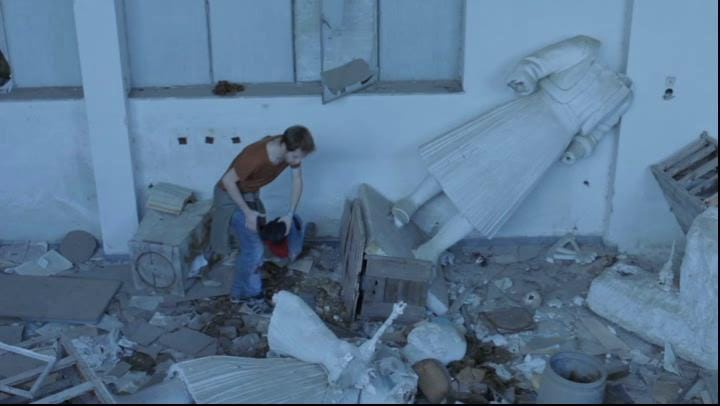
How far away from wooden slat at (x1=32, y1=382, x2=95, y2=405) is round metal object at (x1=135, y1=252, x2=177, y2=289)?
1.36 metres

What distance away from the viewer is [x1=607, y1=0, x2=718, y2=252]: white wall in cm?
602

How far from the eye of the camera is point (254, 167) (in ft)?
18.1

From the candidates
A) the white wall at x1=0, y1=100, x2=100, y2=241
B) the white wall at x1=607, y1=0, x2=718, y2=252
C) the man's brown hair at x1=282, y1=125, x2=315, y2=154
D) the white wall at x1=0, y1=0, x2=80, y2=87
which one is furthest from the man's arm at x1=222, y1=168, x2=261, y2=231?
the white wall at x1=607, y1=0, x2=718, y2=252

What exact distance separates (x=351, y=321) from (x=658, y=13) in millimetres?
3100

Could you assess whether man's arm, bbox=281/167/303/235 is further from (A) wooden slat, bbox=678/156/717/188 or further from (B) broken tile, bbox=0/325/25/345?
(A) wooden slat, bbox=678/156/717/188

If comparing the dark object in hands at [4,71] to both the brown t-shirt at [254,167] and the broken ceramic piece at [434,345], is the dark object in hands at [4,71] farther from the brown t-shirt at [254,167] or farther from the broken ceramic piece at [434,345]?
the broken ceramic piece at [434,345]

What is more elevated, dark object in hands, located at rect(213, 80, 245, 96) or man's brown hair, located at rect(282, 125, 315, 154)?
dark object in hands, located at rect(213, 80, 245, 96)

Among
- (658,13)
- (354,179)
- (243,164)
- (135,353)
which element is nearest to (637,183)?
(658,13)

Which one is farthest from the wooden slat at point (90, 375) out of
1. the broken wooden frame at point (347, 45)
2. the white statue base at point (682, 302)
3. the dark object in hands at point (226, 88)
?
the white statue base at point (682, 302)

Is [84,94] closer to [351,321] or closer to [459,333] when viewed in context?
[351,321]

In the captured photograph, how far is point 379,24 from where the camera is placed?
→ 6.35 metres

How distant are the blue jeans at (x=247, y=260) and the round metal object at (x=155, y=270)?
0.46m

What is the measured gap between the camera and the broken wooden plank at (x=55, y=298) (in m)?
5.76

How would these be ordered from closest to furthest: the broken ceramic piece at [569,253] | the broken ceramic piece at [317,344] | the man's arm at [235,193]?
1. the broken ceramic piece at [317,344]
2. the man's arm at [235,193]
3. the broken ceramic piece at [569,253]
